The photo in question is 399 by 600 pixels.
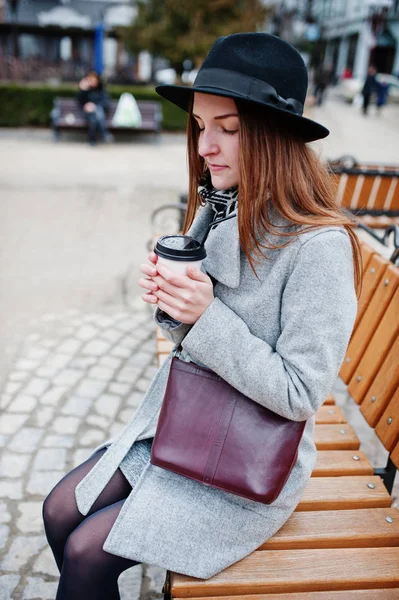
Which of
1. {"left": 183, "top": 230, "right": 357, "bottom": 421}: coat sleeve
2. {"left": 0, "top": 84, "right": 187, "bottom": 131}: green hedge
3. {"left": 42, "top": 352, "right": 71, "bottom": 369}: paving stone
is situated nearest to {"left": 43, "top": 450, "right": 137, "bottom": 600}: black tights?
{"left": 183, "top": 230, "right": 357, "bottom": 421}: coat sleeve

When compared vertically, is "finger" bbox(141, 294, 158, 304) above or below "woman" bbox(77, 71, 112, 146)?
above

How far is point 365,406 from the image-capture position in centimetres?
222

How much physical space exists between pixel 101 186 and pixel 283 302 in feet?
26.0

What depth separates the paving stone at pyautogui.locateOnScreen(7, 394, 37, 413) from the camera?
3.30 meters

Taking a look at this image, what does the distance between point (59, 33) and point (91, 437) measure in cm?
3148

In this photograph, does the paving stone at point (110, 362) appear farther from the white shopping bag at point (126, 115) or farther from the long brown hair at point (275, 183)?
the white shopping bag at point (126, 115)

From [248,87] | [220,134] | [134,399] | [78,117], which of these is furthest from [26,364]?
[78,117]

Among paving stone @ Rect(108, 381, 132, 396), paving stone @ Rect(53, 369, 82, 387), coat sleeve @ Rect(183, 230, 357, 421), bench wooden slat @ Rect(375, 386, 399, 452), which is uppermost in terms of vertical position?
coat sleeve @ Rect(183, 230, 357, 421)

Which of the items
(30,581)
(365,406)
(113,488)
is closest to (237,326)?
(113,488)

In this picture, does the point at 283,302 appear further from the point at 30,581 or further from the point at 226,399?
the point at 30,581

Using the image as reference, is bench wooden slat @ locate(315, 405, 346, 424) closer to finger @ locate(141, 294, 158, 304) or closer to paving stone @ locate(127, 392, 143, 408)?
finger @ locate(141, 294, 158, 304)

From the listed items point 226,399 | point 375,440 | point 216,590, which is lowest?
point 375,440

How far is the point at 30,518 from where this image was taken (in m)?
2.51

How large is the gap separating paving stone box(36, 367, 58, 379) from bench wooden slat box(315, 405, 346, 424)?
2.00 m
